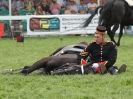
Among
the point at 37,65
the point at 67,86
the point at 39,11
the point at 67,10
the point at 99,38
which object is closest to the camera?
the point at 67,86

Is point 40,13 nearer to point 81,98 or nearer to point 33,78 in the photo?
point 33,78

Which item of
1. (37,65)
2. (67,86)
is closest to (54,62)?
(37,65)

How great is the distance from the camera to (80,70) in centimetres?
1120

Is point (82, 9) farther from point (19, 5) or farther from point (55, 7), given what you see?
point (19, 5)

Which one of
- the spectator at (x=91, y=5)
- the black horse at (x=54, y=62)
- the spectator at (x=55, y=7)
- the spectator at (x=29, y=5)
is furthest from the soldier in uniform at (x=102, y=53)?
the spectator at (x=91, y=5)

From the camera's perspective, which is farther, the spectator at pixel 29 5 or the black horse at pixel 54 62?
the spectator at pixel 29 5

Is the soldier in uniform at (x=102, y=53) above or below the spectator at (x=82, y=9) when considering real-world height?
above

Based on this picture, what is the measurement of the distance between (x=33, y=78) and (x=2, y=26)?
16.4 meters

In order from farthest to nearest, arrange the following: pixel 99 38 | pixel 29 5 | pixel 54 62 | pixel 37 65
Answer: pixel 29 5, pixel 99 38, pixel 54 62, pixel 37 65

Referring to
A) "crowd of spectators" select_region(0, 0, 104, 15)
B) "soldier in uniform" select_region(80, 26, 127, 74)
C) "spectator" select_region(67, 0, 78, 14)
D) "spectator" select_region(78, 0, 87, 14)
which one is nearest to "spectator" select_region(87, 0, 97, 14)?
"spectator" select_region(78, 0, 87, 14)

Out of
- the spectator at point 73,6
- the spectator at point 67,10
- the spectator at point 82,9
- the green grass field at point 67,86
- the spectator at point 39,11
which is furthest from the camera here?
the spectator at point 82,9

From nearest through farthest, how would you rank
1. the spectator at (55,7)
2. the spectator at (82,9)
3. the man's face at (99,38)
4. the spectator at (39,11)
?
the man's face at (99,38) → the spectator at (39,11) → the spectator at (55,7) → the spectator at (82,9)

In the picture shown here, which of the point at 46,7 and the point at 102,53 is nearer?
the point at 102,53

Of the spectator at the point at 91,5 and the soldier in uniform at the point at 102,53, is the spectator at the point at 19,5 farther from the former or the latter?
the soldier in uniform at the point at 102,53
